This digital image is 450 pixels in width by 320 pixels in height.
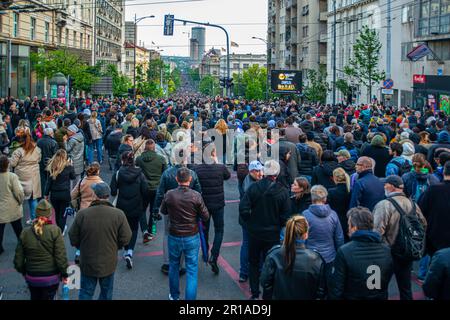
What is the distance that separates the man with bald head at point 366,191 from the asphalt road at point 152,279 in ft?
4.23

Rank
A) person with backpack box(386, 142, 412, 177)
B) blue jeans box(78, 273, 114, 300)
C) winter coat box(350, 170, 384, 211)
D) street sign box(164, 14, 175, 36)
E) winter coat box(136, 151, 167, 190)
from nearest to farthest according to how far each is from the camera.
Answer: blue jeans box(78, 273, 114, 300) → winter coat box(350, 170, 384, 211) → person with backpack box(386, 142, 412, 177) → winter coat box(136, 151, 167, 190) → street sign box(164, 14, 175, 36)

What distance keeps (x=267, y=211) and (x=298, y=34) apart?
2788 inches

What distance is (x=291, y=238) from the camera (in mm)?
5027

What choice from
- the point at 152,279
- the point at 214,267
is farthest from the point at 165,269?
the point at 214,267

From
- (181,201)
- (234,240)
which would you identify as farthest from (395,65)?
(181,201)

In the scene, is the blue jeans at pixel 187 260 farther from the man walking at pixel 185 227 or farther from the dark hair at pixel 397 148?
the dark hair at pixel 397 148

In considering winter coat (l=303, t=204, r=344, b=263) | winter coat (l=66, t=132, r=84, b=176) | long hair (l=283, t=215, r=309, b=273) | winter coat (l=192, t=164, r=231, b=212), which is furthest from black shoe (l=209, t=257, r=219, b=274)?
winter coat (l=66, t=132, r=84, b=176)

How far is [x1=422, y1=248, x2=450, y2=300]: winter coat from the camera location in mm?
4923

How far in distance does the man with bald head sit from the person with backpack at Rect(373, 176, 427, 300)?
88 centimetres

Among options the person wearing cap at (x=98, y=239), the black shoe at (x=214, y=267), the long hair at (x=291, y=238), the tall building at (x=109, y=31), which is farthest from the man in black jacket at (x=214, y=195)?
the tall building at (x=109, y=31)

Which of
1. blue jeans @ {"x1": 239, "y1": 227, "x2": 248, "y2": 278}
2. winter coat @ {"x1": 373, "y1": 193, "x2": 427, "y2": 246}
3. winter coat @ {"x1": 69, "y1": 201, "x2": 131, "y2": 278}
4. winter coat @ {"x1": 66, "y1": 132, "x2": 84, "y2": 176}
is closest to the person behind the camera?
winter coat @ {"x1": 69, "y1": 201, "x2": 131, "y2": 278}

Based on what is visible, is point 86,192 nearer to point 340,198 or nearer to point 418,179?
point 340,198

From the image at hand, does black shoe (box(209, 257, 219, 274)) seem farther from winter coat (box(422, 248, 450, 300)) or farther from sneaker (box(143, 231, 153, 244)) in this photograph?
winter coat (box(422, 248, 450, 300))

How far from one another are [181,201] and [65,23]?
1619 inches
